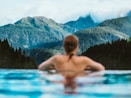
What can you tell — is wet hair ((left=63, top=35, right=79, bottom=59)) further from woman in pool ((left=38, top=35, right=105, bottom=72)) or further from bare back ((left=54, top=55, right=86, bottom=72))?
bare back ((left=54, top=55, right=86, bottom=72))

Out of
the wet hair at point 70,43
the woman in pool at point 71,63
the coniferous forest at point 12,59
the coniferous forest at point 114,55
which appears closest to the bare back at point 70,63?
the woman in pool at point 71,63

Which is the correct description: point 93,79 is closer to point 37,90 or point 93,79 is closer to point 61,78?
point 61,78

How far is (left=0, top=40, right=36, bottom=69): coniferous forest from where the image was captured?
12955 centimetres

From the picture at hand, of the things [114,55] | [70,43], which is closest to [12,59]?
[114,55]

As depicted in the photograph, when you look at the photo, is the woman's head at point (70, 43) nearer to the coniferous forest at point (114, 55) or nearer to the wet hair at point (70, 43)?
the wet hair at point (70, 43)

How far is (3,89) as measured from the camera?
9477 mm

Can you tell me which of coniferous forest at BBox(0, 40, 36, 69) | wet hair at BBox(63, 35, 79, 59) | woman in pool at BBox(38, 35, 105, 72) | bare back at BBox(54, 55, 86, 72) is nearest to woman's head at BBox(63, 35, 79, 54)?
wet hair at BBox(63, 35, 79, 59)

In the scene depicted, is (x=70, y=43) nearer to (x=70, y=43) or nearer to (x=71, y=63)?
(x=70, y=43)

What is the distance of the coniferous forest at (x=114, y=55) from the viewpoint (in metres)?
156

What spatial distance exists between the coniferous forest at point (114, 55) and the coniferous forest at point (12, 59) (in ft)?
113

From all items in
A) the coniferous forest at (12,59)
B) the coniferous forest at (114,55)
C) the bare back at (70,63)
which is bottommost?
the bare back at (70,63)

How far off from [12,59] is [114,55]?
162ft

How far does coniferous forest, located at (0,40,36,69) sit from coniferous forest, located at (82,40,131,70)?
113 feet

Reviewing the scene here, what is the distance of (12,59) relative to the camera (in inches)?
5290
